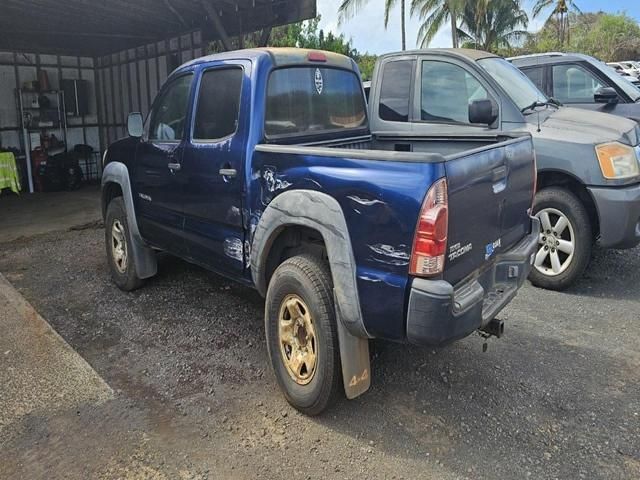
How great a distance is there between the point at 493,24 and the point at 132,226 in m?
25.2

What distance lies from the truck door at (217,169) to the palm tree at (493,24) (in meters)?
23.1

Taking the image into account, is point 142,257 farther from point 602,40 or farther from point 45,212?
point 602,40

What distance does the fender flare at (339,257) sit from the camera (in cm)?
281

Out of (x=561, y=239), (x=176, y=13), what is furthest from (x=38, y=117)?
(x=561, y=239)

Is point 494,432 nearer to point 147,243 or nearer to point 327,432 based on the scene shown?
point 327,432

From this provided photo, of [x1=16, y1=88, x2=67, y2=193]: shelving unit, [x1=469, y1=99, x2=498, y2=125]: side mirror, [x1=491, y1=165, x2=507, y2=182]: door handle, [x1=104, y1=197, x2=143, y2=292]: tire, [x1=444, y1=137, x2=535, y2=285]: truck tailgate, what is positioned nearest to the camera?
[x1=444, y1=137, x2=535, y2=285]: truck tailgate

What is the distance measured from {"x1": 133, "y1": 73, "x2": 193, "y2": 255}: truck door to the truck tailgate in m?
2.24

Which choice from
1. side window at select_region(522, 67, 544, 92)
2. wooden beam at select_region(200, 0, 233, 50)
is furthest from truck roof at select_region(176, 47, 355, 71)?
wooden beam at select_region(200, 0, 233, 50)

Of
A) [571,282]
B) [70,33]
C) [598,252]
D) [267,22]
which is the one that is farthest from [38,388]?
[70,33]

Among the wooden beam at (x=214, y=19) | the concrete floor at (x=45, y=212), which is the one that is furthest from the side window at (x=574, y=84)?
the concrete floor at (x=45, y=212)

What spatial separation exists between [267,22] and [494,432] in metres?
8.74

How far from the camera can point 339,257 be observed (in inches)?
112

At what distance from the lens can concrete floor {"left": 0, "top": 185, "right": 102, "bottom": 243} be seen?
8461 mm

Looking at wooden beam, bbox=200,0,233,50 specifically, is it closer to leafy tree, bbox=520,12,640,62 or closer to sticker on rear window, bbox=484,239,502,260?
sticker on rear window, bbox=484,239,502,260
